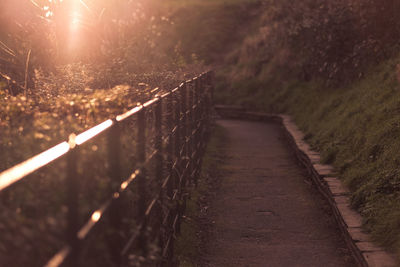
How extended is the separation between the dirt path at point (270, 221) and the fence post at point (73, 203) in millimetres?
4393

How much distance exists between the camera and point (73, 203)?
250cm

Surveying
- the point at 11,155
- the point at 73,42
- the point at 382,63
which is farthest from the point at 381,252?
the point at 382,63

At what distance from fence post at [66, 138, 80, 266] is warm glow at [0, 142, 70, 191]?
6cm

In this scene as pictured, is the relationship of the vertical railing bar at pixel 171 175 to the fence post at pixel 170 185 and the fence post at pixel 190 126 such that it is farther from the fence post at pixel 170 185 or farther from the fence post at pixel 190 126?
the fence post at pixel 190 126

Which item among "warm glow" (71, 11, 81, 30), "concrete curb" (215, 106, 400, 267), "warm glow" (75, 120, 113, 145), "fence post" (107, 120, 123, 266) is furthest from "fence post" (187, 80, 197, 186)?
"warm glow" (75, 120, 113, 145)

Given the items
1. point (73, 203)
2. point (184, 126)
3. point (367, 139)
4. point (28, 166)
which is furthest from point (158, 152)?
point (367, 139)

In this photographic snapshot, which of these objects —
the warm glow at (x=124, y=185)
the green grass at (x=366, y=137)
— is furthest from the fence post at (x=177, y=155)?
the warm glow at (x=124, y=185)

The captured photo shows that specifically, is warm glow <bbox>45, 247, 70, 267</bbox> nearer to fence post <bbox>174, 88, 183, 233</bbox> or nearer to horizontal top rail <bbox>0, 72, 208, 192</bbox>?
horizontal top rail <bbox>0, 72, 208, 192</bbox>

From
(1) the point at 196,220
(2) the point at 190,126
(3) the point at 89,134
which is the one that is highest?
(3) the point at 89,134

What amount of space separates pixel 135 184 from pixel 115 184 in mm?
1021

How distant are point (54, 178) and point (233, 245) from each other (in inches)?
198

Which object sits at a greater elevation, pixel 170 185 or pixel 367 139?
pixel 170 185

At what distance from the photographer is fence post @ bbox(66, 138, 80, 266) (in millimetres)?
2398

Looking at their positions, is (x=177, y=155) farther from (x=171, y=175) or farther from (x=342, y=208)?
(x=342, y=208)
